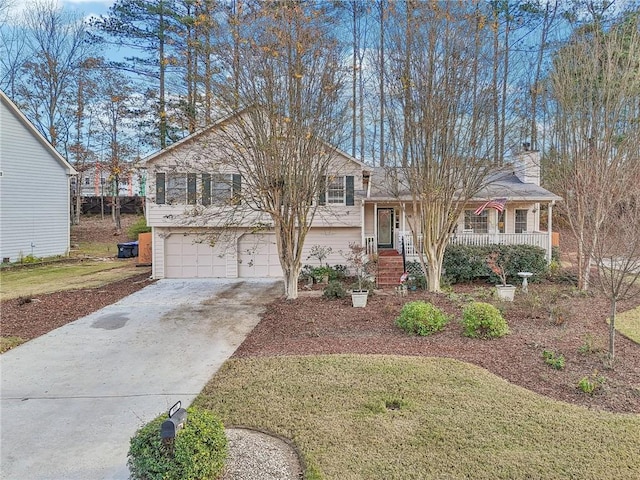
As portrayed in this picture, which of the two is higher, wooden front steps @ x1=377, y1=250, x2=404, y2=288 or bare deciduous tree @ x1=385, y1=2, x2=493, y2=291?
bare deciduous tree @ x1=385, y1=2, x2=493, y2=291

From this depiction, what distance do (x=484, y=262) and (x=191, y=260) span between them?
11.0 meters

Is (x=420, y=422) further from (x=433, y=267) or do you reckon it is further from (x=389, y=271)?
(x=389, y=271)

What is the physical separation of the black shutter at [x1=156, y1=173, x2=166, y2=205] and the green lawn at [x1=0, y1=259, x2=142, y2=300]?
3.39 meters

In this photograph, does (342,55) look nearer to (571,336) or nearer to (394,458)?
(571,336)

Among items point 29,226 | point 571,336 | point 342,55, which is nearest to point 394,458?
point 571,336

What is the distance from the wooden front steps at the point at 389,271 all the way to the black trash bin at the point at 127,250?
1366 cm

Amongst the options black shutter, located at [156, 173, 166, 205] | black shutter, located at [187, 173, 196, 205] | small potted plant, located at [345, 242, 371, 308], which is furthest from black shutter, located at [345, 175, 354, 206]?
black shutter, located at [156, 173, 166, 205]

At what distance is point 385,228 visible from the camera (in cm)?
1775

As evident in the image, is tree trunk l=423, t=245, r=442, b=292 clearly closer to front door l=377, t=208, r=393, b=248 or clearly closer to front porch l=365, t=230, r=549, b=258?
front porch l=365, t=230, r=549, b=258

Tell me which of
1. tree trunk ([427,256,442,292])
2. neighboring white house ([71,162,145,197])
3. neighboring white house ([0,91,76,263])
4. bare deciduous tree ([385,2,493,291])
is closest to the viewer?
bare deciduous tree ([385,2,493,291])

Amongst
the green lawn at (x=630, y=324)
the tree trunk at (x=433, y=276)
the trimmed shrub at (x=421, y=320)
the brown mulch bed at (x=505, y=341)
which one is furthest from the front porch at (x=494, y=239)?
the trimmed shrub at (x=421, y=320)

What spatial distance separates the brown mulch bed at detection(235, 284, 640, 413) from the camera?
5.37 meters

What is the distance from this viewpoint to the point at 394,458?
12.0 ft

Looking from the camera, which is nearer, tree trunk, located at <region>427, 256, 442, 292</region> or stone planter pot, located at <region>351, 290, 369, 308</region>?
stone planter pot, located at <region>351, 290, 369, 308</region>
